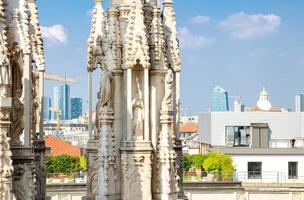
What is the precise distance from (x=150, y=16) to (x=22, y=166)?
5.26m

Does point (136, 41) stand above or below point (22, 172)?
above

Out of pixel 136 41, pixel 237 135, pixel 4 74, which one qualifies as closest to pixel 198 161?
pixel 237 135

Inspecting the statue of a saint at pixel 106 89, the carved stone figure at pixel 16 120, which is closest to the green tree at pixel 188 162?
the statue of a saint at pixel 106 89

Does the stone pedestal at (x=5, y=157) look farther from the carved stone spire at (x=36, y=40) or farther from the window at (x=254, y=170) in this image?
the window at (x=254, y=170)

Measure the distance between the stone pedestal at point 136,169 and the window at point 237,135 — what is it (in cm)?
5215

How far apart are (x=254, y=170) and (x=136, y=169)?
131 ft

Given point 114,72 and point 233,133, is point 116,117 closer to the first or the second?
point 114,72

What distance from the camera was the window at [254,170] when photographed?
2000 inches

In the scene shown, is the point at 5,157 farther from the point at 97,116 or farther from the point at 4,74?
the point at 97,116

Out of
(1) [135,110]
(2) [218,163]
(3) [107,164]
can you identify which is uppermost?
(1) [135,110]

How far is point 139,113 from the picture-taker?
13023 mm

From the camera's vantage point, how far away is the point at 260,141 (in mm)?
57250

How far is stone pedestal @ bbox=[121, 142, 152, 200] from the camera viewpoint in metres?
12.8

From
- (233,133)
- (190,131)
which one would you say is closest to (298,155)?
(233,133)
